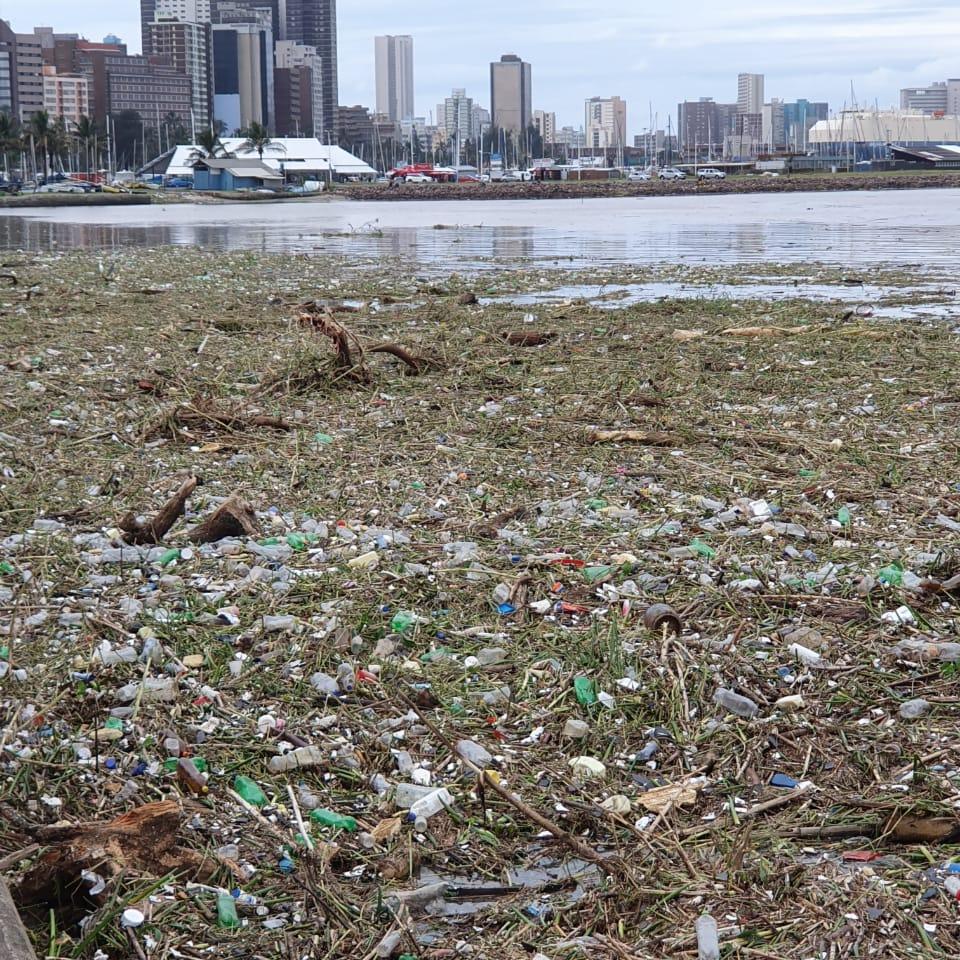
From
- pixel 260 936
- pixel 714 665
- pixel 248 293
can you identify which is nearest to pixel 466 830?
pixel 260 936

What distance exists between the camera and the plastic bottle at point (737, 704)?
363 cm

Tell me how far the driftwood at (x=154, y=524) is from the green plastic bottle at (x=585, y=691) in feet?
7.49

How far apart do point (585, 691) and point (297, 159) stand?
156 m

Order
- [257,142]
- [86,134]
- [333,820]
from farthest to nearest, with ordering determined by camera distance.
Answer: [257,142] → [86,134] → [333,820]

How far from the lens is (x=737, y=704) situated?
3654 mm

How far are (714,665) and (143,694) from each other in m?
1.79

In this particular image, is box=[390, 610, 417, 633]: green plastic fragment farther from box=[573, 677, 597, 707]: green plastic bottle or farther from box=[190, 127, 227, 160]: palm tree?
box=[190, 127, 227, 160]: palm tree

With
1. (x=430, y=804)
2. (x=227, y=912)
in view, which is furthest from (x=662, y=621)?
(x=227, y=912)

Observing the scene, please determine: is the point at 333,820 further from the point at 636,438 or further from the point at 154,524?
the point at 636,438

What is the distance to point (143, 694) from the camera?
3730mm

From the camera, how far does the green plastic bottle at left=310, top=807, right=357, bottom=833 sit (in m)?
3.07

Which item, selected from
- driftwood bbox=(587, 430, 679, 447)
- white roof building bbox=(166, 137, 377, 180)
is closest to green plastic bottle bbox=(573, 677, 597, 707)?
driftwood bbox=(587, 430, 679, 447)

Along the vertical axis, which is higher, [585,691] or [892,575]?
[892,575]

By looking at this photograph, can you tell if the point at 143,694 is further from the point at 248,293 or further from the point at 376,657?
the point at 248,293
